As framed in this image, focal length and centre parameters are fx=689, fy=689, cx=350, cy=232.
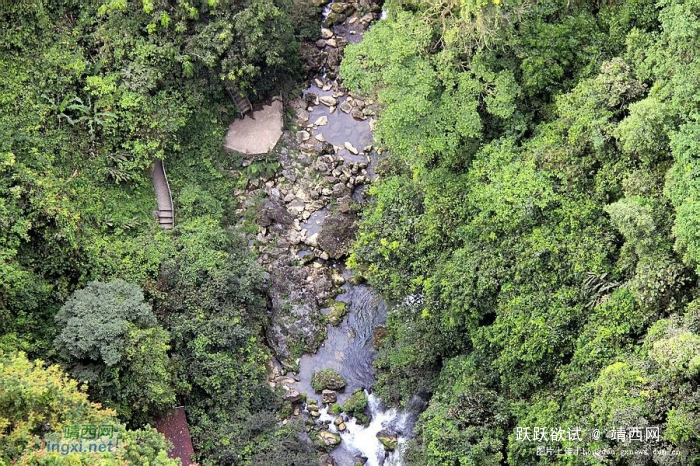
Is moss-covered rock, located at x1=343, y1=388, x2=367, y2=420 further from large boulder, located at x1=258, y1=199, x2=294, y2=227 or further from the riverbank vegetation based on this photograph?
large boulder, located at x1=258, y1=199, x2=294, y2=227

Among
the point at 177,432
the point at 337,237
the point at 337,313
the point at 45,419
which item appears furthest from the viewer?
the point at 337,237

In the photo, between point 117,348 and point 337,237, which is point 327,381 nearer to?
point 337,237

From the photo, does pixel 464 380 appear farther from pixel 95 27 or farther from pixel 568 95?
pixel 95 27

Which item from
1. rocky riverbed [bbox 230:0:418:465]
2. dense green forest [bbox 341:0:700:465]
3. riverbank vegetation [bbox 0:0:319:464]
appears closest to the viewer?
dense green forest [bbox 341:0:700:465]

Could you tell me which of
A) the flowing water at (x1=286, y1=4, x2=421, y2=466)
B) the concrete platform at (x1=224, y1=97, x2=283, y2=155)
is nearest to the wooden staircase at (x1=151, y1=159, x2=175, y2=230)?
the concrete platform at (x1=224, y1=97, x2=283, y2=155)

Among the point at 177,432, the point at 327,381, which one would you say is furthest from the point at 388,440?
the point at 177,432

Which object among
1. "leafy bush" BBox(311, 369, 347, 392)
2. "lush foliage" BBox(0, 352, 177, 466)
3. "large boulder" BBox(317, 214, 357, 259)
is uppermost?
"large boulder" BBox(317, 214, 357, 259)
